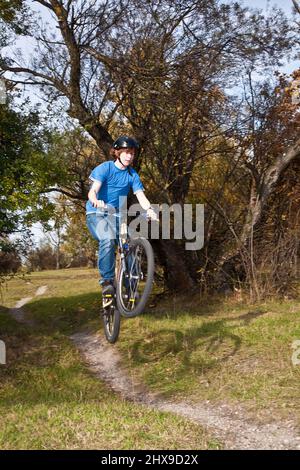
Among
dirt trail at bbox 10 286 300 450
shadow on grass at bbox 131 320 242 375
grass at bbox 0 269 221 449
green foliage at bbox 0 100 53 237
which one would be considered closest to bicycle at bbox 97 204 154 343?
grass at bbox 0 269 221 449

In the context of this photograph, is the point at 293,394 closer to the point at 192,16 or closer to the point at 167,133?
the point at 167,133

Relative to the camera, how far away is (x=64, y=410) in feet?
22.8

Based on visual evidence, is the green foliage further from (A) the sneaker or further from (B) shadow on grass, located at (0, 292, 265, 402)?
(A) the sneaker

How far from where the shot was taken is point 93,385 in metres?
8.83

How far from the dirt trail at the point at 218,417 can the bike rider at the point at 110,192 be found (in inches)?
79.5

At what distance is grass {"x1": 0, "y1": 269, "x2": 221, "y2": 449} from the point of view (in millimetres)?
5812

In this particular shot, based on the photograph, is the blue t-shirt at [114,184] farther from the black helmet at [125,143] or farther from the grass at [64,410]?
the grass at [64,410]

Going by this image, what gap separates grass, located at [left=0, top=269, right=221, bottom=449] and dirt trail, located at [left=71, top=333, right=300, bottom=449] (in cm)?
31

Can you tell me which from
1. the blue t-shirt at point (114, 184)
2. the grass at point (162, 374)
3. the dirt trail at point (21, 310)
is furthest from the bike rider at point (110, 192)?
the dirt trail at point (21, 310)

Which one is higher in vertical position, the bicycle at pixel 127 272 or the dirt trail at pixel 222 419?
the bicycle at pixel 127 272

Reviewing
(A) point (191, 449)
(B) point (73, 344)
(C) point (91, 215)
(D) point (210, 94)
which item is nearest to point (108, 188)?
(C) point (91, 215)

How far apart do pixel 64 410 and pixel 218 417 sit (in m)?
2.18

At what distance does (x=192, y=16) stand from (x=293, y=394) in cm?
1159

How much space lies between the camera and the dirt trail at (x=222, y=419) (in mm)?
5973
